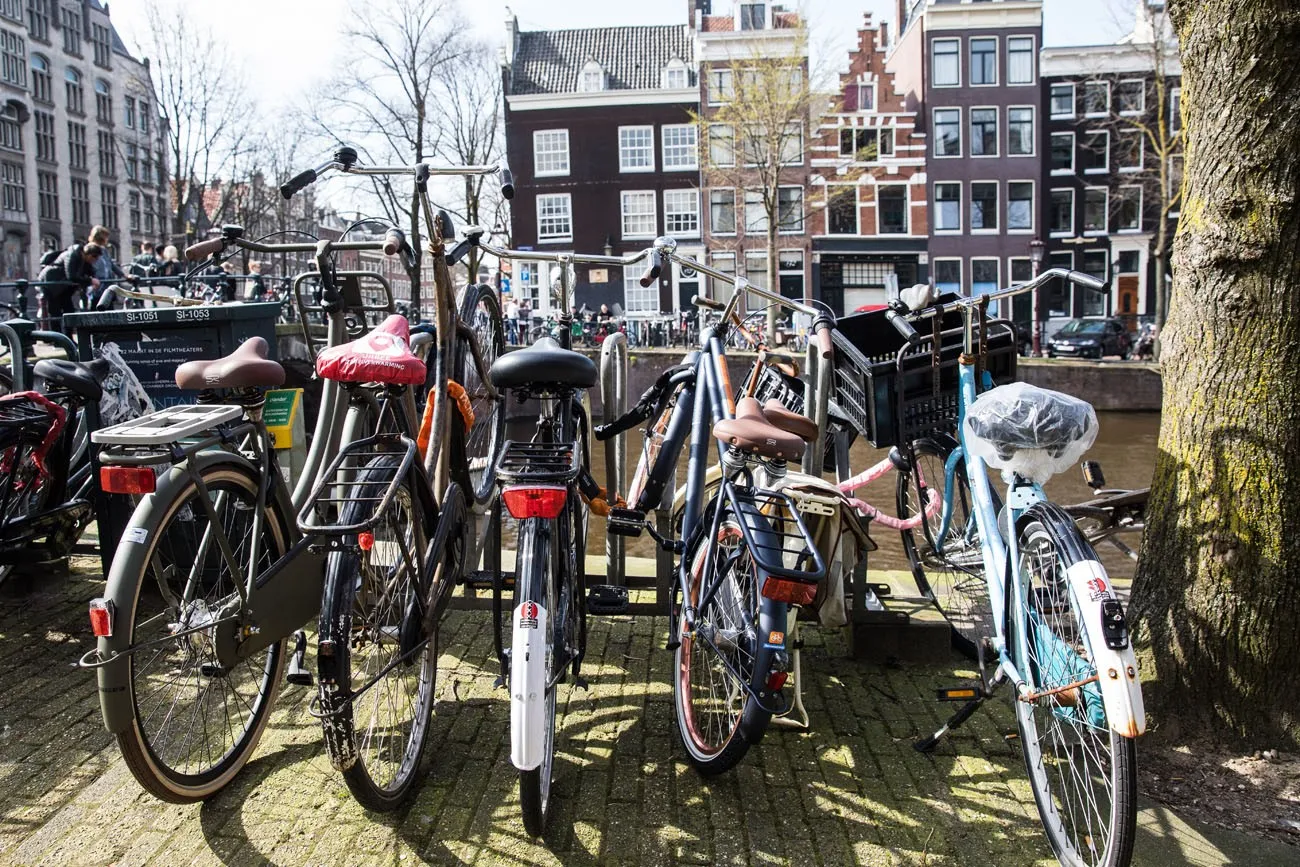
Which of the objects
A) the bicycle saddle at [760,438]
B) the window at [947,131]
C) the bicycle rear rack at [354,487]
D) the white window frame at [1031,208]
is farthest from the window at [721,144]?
the bicycle rear rack at [354,487]

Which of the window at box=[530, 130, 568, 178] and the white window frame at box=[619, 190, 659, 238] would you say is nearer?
the white window frame at box=[619, 190, 659, 238]

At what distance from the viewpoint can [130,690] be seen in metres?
2.14

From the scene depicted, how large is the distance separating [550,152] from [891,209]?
11904 millimetres

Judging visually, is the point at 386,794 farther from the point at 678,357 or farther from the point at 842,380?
the point at 678,357

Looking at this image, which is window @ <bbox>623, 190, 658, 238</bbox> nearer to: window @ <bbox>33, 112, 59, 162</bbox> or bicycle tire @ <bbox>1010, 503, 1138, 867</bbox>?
window @ <bbox>33, 112, 59, 162</bbox>

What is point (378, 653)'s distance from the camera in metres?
2.45

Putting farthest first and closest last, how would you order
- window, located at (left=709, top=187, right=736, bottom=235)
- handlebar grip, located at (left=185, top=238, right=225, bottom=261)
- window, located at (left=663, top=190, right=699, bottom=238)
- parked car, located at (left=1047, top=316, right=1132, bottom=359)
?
window, located at (left=663, top=190, right=699, bottom=238), window, located at (left=709, top=187, right=736, bottom=235), parked car, located at (left=1047, top=316, right=1132, bottom=359), handlebar grip, located at (left=185, top=238, right=225, bottom=261)

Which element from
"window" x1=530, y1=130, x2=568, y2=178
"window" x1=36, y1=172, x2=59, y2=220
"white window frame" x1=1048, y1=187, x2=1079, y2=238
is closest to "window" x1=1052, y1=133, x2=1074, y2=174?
"white window frame" x1=1048, y1=187, x2=1079, y2=238

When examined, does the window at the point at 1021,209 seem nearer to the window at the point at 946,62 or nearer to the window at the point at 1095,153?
the window at the point at 1095,153

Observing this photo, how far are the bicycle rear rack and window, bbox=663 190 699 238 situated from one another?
105ft

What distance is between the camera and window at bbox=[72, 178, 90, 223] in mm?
42281

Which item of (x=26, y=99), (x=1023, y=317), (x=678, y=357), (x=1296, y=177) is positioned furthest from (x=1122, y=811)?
(x=26, y=99)

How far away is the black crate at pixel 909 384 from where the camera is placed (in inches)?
142

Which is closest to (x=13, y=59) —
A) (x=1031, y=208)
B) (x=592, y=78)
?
(x=592, y=78)
